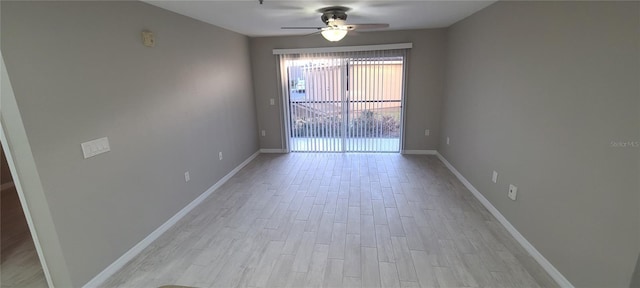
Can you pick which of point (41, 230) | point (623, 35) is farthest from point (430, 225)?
point (41, 230)

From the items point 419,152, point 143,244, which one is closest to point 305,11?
point 143,244

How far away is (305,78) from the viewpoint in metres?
5.01

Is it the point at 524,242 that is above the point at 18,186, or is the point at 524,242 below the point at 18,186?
below

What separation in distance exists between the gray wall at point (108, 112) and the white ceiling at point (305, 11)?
0.29 m

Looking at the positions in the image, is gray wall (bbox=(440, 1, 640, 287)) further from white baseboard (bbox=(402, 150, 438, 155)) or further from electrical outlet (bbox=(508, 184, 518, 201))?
white baseboard (bbox=(402, 150, 438, 155))

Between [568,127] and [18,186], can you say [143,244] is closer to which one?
[18,186]

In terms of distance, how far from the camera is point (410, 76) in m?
4.72

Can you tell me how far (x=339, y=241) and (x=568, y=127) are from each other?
1968 millimetres

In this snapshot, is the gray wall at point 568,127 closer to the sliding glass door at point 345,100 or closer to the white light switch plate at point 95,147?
the sliding glass door at point 345,100

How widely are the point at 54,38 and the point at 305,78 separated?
11.9 ft

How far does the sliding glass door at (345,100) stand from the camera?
4.79m

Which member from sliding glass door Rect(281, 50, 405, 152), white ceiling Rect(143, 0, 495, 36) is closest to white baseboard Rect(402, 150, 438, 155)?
sliding glass door Rect(281, 50, 405, 152)

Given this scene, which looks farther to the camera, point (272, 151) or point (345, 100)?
point (272, 151)

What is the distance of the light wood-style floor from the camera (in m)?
2.04
